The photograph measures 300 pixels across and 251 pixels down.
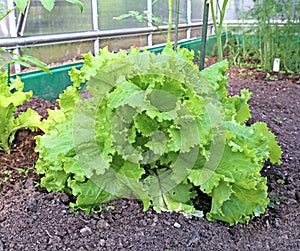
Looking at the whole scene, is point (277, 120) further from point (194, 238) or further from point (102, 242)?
point (102, 242)

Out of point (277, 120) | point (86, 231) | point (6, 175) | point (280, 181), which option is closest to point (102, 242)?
point (86, 231)

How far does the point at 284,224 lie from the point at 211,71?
78 cm

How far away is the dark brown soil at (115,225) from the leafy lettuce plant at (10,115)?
8 centimetres

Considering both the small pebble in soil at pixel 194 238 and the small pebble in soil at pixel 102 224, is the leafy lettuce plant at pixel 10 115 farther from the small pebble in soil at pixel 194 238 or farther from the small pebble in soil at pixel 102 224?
the small pebble in soil at pixel 194 238

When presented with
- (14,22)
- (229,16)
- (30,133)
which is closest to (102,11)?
(14,22)

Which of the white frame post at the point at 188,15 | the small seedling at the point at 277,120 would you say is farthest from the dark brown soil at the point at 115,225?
the white frame post at the point at 188,15

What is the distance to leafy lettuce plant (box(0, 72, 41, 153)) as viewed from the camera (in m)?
1.79

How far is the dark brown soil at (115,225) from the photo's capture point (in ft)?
4.75

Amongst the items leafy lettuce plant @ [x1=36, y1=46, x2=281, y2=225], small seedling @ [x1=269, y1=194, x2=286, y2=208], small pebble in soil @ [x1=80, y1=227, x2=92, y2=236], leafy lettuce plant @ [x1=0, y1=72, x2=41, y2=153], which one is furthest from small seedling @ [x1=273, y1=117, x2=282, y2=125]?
small pebble in soil @ [x1=80, y1=227, x2=92, y2=236]

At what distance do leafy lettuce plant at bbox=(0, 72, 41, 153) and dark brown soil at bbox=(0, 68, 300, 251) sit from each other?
8 centimetres

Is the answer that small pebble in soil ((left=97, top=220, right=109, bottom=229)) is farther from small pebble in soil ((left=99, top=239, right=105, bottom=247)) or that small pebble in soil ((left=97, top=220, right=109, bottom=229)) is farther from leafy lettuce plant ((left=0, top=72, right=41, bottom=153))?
leafy lettuce plant ((left=0, top=72, right=41, bottom=153))

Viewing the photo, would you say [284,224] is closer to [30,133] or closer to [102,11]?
[30,133]

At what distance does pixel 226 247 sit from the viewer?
1521 millimetres

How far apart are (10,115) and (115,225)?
2.53ft
